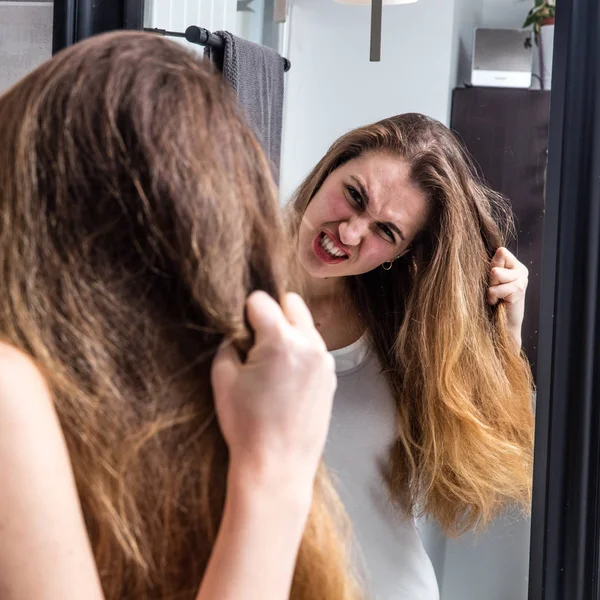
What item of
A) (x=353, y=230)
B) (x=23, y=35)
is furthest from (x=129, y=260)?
(x=23, y=35)

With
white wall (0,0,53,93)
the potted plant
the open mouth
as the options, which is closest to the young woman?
the open mouth

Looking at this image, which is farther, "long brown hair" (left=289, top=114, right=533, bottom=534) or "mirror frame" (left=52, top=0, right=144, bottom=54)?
"mirror frame" (left=52, top=0, right=144, bottom=54)

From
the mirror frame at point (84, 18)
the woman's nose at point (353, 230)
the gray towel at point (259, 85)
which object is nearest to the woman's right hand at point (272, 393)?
the woman's nose at point (353, 230)

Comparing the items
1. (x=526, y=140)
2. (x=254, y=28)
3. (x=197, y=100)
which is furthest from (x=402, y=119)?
(x=197, y=100)

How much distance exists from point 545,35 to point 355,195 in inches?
10.2

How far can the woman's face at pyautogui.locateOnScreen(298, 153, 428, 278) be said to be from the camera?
2.75 feet

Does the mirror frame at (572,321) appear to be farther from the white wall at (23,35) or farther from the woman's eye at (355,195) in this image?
the white wall at (23,35)

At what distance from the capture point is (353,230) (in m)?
0.84

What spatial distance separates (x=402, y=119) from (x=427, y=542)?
454 mm

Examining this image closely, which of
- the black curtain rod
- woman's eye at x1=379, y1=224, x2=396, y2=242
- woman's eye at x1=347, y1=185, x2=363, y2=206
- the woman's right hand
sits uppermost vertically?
the black curtain rod

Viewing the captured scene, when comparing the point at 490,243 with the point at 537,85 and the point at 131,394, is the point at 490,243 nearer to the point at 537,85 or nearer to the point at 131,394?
the point at 537,85

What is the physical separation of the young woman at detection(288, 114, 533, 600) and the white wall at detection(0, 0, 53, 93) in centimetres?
54

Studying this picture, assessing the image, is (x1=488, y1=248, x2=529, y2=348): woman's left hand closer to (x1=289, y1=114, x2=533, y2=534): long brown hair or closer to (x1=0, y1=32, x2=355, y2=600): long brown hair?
(x1=289, y1=114, x2=533, y2=534): long brown hair

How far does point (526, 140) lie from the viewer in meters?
0.85
